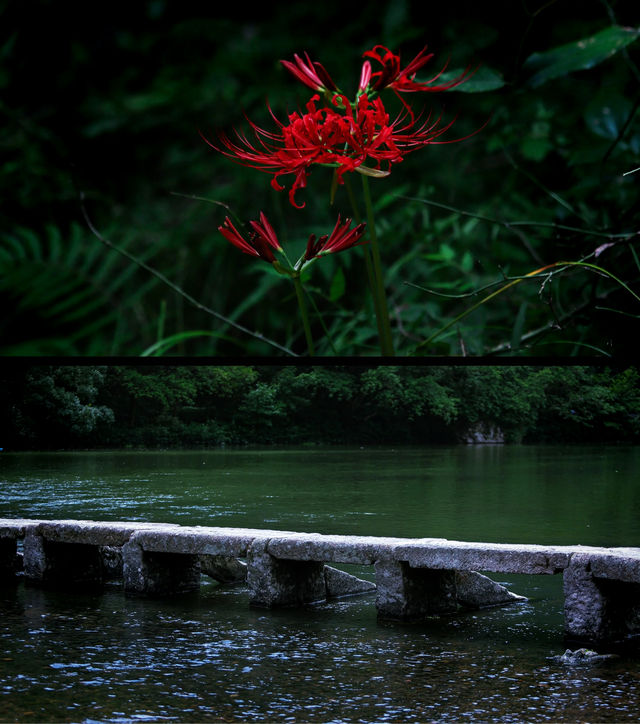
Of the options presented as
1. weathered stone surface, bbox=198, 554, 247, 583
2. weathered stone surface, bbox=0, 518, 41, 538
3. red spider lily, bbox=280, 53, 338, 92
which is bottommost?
weathered stone surface, bbox=198, 554, 247, 583

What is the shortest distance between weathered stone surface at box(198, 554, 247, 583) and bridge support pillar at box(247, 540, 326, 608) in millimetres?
1357

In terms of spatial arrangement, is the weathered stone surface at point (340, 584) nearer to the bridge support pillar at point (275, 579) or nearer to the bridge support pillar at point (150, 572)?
the bridge support pillar at point (275, 579)

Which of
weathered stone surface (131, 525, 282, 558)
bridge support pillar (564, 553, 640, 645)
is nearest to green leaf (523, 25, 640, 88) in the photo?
bridge support pillar (564, 553, 640, 645)

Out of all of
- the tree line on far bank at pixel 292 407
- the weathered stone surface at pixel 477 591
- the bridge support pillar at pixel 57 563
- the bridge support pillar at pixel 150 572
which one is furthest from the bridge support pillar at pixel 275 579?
the tree line on far bank at pixel 292 407

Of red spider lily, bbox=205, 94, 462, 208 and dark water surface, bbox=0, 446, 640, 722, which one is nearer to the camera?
red spider lily, bbox=205, 94, 462, 208

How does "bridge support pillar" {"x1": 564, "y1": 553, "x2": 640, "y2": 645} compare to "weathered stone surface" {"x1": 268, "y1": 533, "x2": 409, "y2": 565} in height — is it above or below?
below

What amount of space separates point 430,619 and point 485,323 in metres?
4.05

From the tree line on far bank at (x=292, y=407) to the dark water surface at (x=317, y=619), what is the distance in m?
0.19

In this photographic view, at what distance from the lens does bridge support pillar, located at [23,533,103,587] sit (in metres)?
8.08

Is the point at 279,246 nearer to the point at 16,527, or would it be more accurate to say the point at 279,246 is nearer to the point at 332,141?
the point at 332,141

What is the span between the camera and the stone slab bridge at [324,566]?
18.3 ft

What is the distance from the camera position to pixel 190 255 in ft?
9.33

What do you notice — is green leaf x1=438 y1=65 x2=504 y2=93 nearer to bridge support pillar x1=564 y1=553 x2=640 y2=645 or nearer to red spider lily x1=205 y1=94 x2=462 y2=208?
red spider lily x1=205 y1=94 x2=462 y2=208

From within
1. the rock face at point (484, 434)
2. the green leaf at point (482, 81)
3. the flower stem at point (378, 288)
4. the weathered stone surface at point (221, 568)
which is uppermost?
the green leaf at point (482, 81)
